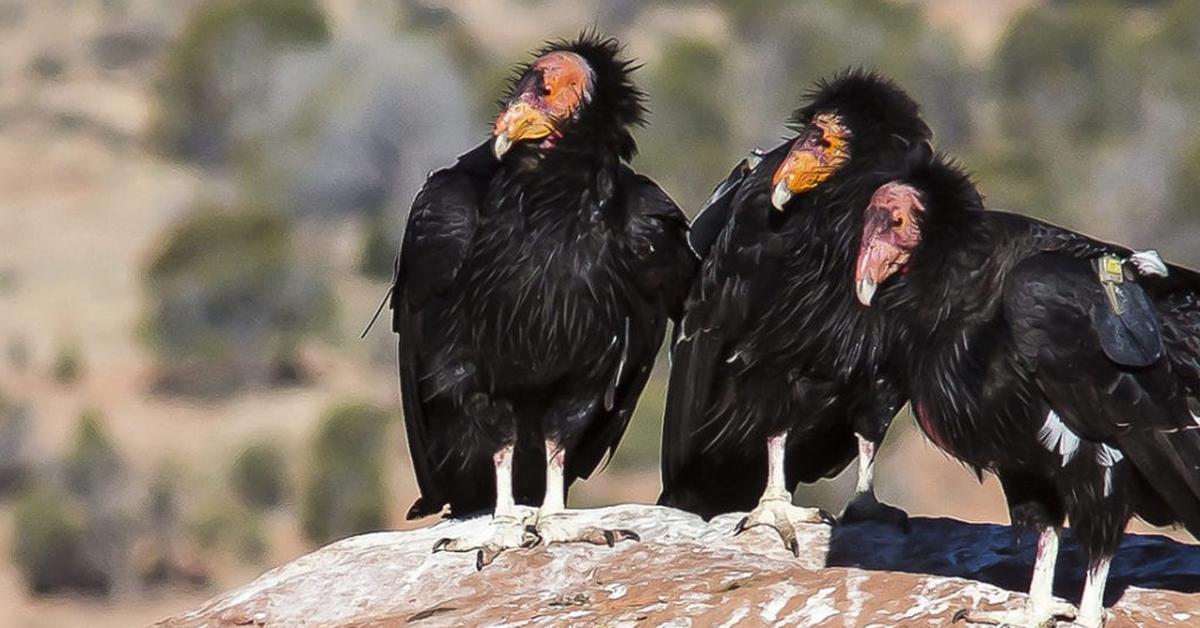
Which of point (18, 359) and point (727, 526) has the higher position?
point (18, 359)

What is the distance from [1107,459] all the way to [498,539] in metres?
2.22

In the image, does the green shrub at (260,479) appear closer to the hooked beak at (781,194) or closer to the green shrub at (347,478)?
the green shrub at (347,478)

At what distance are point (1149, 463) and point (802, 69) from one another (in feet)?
94.8

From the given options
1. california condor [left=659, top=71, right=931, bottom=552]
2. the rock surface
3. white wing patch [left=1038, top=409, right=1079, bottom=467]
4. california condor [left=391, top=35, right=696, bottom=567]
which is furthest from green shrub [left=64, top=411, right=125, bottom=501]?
white wing patch [left=1038, top=409, right=1079, bottom=467]

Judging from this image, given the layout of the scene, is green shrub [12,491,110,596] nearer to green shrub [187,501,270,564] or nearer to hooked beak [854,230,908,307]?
green shrub [187,501,270,564]

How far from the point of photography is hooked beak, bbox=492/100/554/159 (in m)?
7.12

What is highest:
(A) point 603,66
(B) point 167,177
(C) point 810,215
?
(B) point 167,177

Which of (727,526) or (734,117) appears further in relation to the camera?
(734,117)

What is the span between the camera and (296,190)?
1170 inches

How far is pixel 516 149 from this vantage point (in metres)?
7.28

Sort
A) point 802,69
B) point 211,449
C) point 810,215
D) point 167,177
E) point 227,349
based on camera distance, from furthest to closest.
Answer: point 802,69, point 167,177, point 227,349, point 211,449, point 810,215

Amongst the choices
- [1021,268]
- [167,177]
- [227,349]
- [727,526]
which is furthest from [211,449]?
[1021,268]

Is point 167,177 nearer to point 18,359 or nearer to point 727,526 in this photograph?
point 18,359

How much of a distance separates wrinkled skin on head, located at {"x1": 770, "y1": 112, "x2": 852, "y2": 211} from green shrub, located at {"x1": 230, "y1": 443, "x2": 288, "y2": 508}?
553 inches
